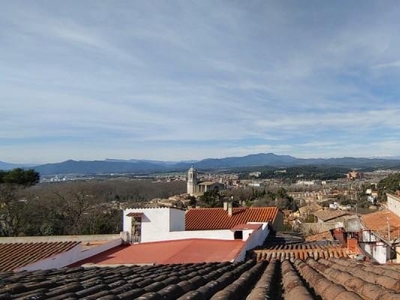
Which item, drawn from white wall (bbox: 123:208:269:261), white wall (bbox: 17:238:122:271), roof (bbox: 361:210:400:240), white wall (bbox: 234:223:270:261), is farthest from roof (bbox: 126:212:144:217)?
roof (bbox: 361:210:400:240)

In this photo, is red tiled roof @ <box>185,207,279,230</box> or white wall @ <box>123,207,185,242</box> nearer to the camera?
white wall @ <box>123,207,185,242</box>

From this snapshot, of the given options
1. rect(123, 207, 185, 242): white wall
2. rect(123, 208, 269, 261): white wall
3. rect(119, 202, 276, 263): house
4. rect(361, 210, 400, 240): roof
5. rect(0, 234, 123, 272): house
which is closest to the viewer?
rect(0, 234, 123, 272): house

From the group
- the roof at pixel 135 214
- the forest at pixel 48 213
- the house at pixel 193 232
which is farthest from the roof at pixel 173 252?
the forest at pixel 48 213

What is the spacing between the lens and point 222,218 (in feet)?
69.1

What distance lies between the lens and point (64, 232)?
32.4 meters

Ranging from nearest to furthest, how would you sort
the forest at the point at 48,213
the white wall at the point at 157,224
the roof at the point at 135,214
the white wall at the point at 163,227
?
the white wall at the point at 163,227, the white wall at the point at 157,224, the roof at the point at 135,214, the forest at the point at 48,213

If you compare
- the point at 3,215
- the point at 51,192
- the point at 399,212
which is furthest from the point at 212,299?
the point at 51,192

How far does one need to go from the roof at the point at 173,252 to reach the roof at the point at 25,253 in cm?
90

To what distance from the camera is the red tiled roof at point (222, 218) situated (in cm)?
2032

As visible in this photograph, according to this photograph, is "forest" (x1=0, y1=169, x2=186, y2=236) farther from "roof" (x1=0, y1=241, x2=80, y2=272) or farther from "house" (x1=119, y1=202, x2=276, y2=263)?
"roof" (x1=0, y1=241, x2=80, y2=272)

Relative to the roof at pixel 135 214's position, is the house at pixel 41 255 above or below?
below

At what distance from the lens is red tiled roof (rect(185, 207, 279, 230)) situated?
66.7ft

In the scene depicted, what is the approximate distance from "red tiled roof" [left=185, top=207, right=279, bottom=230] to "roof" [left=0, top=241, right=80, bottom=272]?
26.5 ft

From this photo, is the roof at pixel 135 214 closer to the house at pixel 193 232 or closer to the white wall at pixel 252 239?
the house at pixel 193 232
